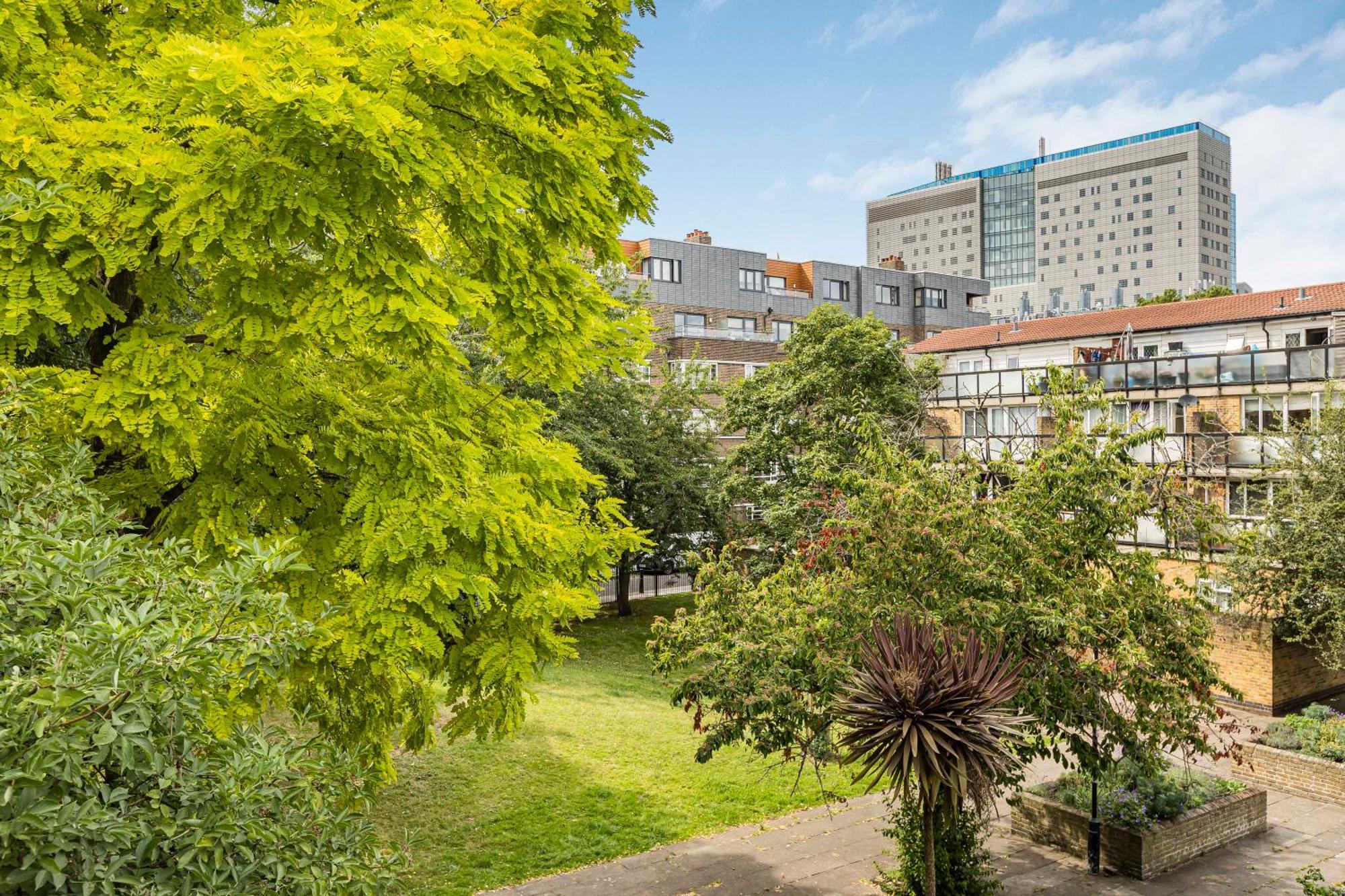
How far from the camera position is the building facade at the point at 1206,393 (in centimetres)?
2098

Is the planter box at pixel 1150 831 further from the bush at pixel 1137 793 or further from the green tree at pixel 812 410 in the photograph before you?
the green tree at pixel 812 410

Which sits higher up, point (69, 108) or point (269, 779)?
point (69, 108)

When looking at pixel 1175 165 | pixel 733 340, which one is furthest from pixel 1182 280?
pixel 733 340

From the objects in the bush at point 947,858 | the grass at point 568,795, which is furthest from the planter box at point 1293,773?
the grass at point 568,795

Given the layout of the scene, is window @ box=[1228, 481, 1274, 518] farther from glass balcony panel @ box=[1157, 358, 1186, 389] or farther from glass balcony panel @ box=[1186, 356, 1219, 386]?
glass balcony panel @ box=[1157, 358, 1186, 389]

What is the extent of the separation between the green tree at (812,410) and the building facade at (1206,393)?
1858 mm

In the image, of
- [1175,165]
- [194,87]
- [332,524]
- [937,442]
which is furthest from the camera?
[1175,165]

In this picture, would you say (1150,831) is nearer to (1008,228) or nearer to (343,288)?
(343,288)

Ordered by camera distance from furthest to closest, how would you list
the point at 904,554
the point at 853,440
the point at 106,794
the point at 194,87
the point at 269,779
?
the point at 853,440 → the point at 904,554 → the point at 194,87 → the point at 269,779 → the point at 106,794

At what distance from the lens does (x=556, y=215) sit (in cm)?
816

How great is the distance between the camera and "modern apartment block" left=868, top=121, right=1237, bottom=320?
5463 inches

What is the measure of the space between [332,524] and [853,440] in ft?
57.9

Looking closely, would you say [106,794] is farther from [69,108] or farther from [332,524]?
[69,108]

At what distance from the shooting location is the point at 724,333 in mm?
49375
